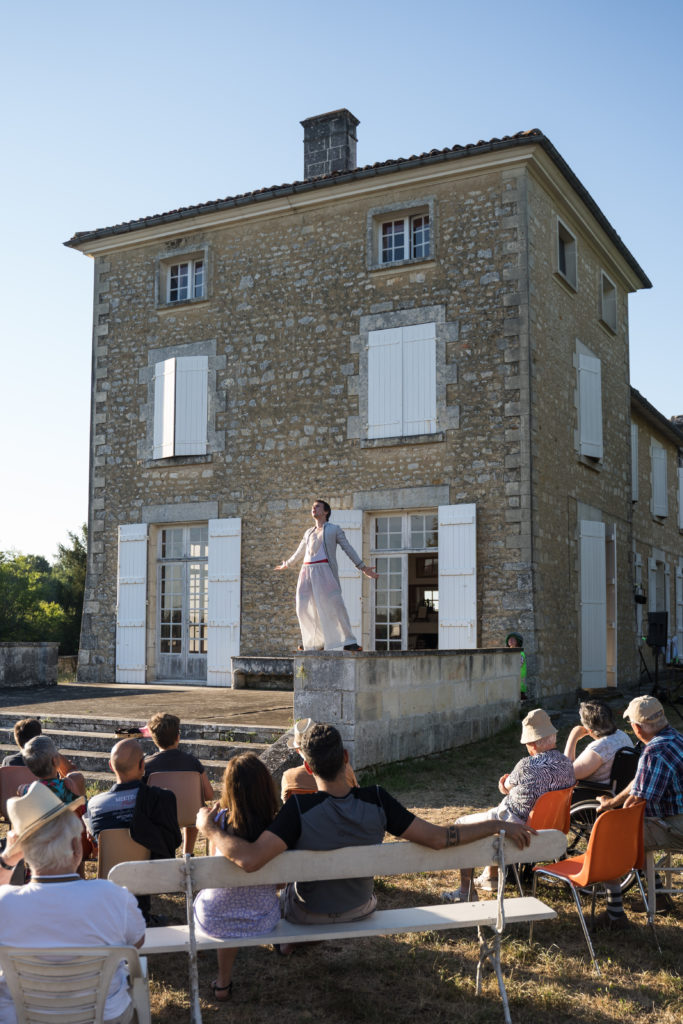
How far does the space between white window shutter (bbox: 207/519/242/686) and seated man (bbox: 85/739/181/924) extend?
8.36 metres

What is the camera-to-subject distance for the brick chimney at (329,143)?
43.9 feet

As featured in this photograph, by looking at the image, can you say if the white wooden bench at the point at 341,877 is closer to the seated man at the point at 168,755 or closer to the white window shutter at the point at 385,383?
the seated man at the point at 168,755

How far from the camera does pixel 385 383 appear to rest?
11789 millimetres

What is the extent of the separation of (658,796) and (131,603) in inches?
396

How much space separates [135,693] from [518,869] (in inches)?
291

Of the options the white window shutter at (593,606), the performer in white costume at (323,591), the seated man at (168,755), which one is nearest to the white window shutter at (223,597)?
the performer in white costume at (323,591)

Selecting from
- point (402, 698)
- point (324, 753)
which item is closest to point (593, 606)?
point (402, 698)

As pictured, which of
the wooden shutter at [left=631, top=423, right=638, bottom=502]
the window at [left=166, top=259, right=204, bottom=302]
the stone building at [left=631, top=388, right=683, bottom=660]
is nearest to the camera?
the window at [left=166, top=259, right=204, bottom=302]

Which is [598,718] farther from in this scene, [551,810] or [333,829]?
[333,829]

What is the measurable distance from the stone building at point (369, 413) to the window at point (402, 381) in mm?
28

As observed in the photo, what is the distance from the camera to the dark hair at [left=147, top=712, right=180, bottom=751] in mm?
4770

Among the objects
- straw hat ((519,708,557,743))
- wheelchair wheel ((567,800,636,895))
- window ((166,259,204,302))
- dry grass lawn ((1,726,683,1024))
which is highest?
window ((166,259,204,302))

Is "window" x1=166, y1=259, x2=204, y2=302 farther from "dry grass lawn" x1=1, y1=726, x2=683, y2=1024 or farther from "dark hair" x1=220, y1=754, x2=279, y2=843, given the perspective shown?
"dark hair" x1=220, y1=754, x2=279, y2=843

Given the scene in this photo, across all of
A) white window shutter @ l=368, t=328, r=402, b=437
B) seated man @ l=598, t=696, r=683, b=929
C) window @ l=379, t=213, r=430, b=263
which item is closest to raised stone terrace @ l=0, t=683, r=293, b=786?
white window shutter @ l=368, t=328, r=402, b=437
